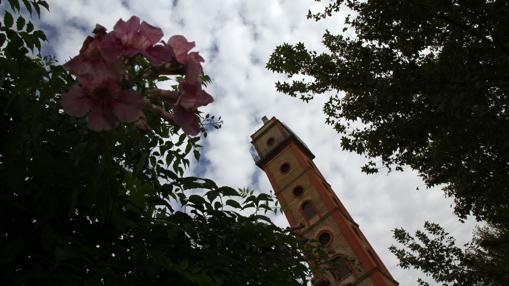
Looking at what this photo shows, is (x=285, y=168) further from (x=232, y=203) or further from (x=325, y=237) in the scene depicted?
(x=232, y=203)

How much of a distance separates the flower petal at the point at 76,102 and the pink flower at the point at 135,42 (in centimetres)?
14

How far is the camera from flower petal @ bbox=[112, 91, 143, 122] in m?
1.08

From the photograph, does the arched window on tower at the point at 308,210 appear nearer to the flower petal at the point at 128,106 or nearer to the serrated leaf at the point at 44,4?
the serrated leaf at the point at 44,4

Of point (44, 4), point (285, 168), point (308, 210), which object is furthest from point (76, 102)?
point (285, 168)

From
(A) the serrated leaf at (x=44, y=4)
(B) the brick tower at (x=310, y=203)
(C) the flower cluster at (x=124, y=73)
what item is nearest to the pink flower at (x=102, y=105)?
(C) the flower cluster at (x=124, y=73)

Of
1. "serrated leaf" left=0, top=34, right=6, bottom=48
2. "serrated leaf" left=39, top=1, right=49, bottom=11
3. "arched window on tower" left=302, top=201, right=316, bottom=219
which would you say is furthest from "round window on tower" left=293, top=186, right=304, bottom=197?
"serrated leaf" left=0, top=34, right=6, bottom=48

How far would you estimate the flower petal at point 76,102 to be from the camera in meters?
1.07

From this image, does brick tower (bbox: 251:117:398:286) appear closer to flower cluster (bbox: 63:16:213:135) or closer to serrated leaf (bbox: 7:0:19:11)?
serrated leaf (bbox: 7:0:19:11)

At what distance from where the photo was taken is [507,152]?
5891 mm

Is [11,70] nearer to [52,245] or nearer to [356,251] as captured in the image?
[52,245]

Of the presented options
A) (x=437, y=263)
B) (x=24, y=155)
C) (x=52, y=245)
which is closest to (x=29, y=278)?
(x=52, y=245)

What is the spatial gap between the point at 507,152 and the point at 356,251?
18.9m

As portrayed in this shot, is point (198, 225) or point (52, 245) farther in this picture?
point (198, 225)

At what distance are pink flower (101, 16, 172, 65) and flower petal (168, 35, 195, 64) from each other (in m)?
0.04
